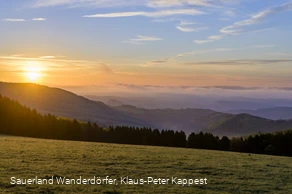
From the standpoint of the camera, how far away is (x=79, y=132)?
93938mm

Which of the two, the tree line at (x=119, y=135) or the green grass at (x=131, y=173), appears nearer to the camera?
the green grass at (x=131, y=173)

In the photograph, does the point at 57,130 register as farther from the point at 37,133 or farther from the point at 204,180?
the point at 204,180

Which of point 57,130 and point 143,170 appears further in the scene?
point 57,130

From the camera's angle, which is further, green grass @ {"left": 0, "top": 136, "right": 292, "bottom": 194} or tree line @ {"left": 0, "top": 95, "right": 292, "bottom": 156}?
tree line @ {"left": 0, "top": 95, "right": 292, "bottom": 156}

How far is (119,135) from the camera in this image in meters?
97.1

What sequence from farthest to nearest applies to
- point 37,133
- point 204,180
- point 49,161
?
1. point 37,133
2. point 49,161
3. point 204,180

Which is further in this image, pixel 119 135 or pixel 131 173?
pixel 119 135

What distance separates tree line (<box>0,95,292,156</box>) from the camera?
85.5 m

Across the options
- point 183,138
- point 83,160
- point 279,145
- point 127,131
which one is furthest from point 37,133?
point 83,160

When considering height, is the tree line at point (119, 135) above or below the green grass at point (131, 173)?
above

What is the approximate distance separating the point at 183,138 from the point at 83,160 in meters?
65.7

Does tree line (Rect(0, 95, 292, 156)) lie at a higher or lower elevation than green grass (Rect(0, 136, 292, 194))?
higher

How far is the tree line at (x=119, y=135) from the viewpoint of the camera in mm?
85500

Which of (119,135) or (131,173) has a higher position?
(119,135)
